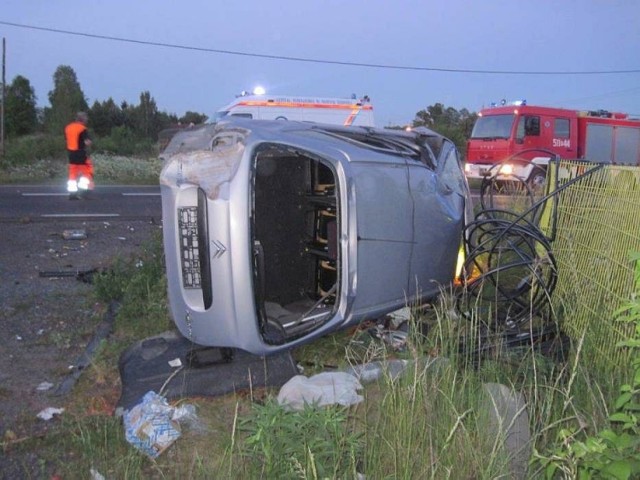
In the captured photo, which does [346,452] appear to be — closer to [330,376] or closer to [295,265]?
[330,376]

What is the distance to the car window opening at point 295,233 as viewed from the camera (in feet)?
16.9

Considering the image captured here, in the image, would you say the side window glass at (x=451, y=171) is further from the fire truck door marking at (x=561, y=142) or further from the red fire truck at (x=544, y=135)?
the fire truck door marking at (x=561, y=142)

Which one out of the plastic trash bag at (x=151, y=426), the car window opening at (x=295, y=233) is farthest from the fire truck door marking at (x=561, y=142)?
the plastic trash bag at (x=151, y=426)

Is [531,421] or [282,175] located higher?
[282,175]

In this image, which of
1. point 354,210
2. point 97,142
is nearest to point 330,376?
point 354,210

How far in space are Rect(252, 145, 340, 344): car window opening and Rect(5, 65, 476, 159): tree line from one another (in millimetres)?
35138

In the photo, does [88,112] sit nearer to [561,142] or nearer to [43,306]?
[561,142]

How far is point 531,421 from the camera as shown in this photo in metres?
3.54

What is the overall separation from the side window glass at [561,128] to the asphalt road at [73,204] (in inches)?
478

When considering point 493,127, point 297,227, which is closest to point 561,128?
point 493,127

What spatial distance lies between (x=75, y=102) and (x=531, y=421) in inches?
1671

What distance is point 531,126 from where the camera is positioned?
2091cm

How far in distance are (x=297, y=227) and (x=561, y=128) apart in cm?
1836

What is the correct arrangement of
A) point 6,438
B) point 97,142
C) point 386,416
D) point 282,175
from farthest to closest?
point 97,142
point 282,175
point 6,438
point 386,416
